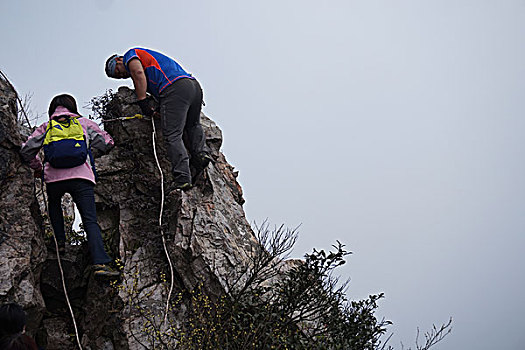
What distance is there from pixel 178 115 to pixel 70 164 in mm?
1498

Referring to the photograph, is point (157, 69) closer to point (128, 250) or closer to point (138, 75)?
point (138, 75)

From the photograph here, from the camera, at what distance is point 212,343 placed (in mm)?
4836

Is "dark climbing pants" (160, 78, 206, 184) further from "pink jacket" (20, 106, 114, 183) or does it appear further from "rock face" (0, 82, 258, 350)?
"pink jacket" (20, 106, 114, 183)

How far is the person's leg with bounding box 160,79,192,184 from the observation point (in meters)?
6.14

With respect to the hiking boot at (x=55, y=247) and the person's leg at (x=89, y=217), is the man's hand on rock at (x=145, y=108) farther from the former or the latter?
the hiking boot at (x=55, y=247)

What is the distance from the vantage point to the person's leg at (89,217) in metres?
5.49

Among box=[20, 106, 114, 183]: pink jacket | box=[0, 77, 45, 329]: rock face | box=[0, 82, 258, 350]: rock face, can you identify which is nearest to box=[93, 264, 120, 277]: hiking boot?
box=[0, 82, 258, 350]: rock face

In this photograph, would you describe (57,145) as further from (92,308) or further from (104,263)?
(92,308)

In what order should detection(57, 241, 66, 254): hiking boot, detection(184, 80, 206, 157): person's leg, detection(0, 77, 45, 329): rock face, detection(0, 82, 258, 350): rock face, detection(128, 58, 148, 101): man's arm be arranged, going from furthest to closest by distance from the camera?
detection(184, 80, 206, 157): person's leg < detection(128, 58, 148, 101): man's arm < detection(57, 241, 66, 254): hiking boot < detection(0, 82, 258, 350): rock face < detection(0, 77, 45, 329): rock face

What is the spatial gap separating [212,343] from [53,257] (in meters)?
2.65

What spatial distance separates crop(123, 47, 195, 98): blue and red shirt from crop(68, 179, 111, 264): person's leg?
5.41ft

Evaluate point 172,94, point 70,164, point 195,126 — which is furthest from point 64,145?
point 195,126

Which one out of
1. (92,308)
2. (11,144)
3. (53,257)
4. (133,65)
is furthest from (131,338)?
(133,65)

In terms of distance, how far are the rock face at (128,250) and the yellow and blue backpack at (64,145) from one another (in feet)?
2.12
